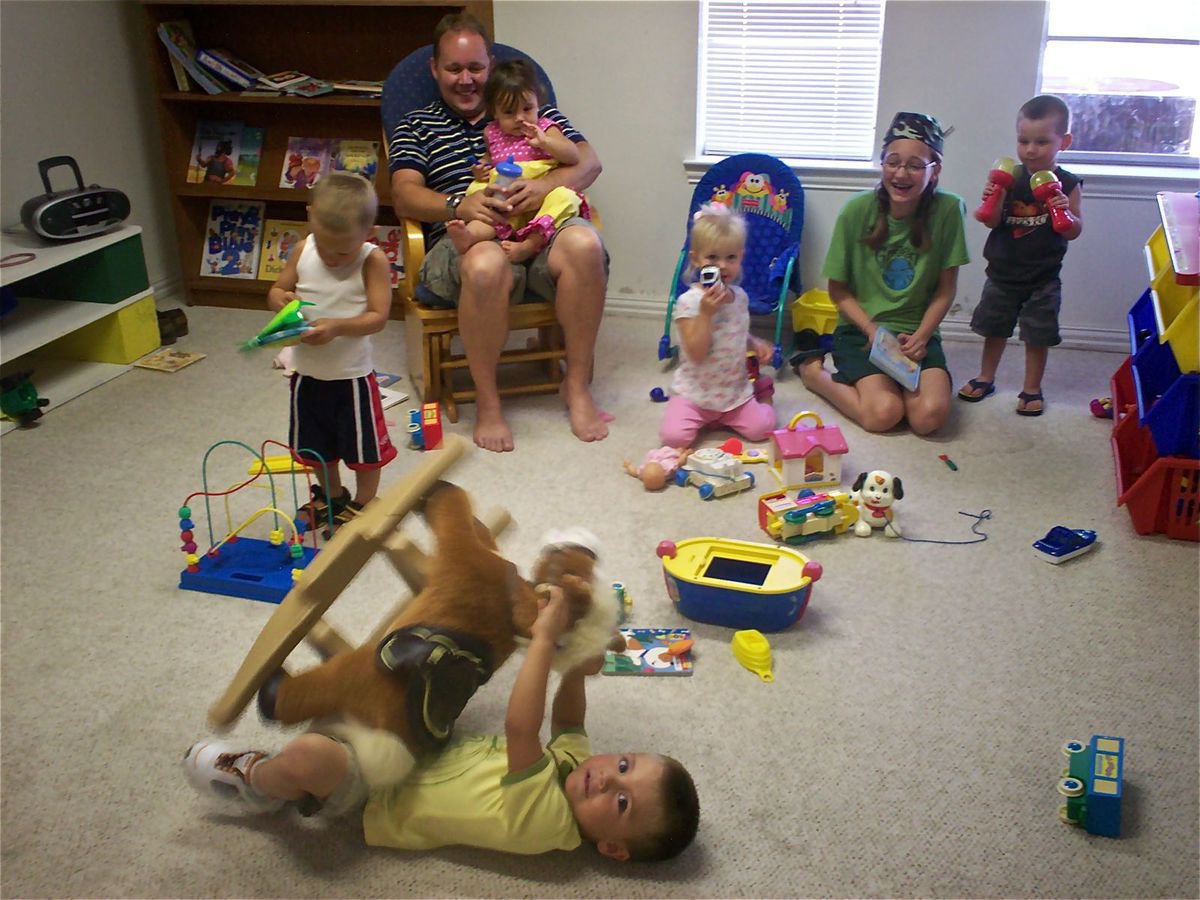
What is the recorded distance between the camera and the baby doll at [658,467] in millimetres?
2701

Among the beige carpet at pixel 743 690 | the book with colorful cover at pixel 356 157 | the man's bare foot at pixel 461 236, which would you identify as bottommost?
the beige carpet at pixel 743 690

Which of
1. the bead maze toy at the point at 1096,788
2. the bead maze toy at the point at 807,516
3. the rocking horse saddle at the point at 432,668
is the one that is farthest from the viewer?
the bead maze toy at the point at 807,516

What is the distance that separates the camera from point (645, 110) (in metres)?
3.72

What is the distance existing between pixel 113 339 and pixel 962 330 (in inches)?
110

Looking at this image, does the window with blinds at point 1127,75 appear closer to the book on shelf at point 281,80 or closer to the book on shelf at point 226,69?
the book on shelf at point 281,80

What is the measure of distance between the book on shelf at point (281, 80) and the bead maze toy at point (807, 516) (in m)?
2.40

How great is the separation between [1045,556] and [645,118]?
2.09m

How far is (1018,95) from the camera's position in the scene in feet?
11.1

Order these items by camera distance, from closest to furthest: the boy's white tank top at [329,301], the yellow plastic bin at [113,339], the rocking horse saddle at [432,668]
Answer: the rocking horse saddle at [432,668]
the boy's white tank top at [329,301]
the yellow plastic bin at [113,339]

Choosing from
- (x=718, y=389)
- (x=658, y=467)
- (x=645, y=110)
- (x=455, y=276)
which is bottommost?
(x=658, y=467)

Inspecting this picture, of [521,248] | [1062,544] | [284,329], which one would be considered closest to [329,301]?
[284,329]

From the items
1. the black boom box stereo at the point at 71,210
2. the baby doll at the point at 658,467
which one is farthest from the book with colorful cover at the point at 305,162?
the baby doll at the point at 658,467

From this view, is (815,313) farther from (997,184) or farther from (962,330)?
(997,184)

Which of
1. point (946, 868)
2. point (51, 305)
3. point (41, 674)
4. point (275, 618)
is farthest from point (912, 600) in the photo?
point (51, 305)
